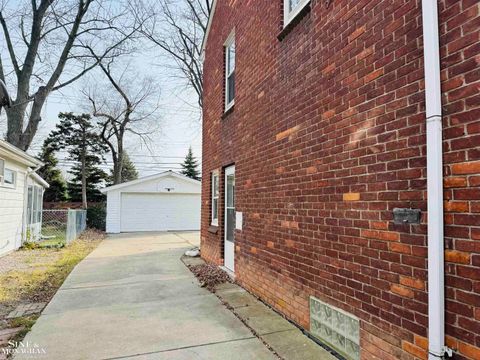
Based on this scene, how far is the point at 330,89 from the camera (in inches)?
134

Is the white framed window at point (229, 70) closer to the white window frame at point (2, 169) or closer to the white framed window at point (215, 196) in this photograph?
the white framed window at point (215, 196)

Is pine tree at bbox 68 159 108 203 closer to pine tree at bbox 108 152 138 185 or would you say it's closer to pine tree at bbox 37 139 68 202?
pine tree at bbox 37 139 68 202

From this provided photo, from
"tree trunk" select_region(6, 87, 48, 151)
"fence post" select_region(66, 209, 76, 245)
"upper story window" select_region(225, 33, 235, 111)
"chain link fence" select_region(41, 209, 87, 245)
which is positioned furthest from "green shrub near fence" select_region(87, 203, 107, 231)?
"upper story window" select_region(225, 33, 235, 111)

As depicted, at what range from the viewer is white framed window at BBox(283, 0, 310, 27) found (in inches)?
168

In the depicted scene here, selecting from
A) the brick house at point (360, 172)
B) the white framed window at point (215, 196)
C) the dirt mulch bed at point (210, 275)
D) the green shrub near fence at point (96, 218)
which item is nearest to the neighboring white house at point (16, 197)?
the white framed window at point (215, 196)

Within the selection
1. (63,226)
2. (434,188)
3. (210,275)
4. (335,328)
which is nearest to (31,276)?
(210,275)

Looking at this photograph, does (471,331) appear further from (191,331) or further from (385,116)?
(191,331)

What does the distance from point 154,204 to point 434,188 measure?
18.0 m

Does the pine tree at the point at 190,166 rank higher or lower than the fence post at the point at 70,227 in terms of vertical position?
higher

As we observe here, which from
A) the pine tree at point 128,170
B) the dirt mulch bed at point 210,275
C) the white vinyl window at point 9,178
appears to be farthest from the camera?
the pine tree at point 128,170

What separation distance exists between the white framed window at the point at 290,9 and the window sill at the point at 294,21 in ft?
0.27

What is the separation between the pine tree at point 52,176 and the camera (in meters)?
27.7

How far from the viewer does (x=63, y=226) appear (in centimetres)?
1938

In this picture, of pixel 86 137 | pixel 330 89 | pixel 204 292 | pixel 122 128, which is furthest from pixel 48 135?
pixel 330 89
